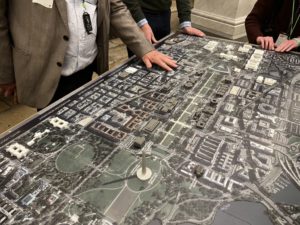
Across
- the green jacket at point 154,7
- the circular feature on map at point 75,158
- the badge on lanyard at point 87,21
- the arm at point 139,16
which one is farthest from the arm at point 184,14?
the circular feature on map at point 75,158

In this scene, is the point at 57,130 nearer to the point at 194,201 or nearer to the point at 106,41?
the point at 194,201

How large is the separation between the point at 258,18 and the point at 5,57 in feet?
5.36

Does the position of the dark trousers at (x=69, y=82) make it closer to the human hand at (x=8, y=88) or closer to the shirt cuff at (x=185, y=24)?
the human hand at (x=8, y=88)

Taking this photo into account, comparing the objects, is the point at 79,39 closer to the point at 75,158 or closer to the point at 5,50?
the point at 5,50

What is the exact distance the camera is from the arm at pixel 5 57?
3.82ft

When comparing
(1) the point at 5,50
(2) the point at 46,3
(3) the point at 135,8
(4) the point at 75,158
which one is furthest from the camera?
(3) the point at 135,8

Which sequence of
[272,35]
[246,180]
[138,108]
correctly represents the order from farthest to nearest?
[272,35] → [138,108] → [246,180]

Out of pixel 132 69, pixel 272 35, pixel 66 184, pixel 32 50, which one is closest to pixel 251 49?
pixel 272 35

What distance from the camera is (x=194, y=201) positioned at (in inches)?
29.3

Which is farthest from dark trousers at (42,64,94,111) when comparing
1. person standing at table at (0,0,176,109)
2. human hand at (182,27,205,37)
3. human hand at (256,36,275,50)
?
human hand at (256,36,275,50)

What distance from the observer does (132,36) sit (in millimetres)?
1441

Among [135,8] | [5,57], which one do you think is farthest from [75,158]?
[135,8]

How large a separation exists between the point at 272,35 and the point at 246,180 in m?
1.47

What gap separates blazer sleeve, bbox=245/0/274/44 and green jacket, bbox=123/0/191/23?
0.44m
